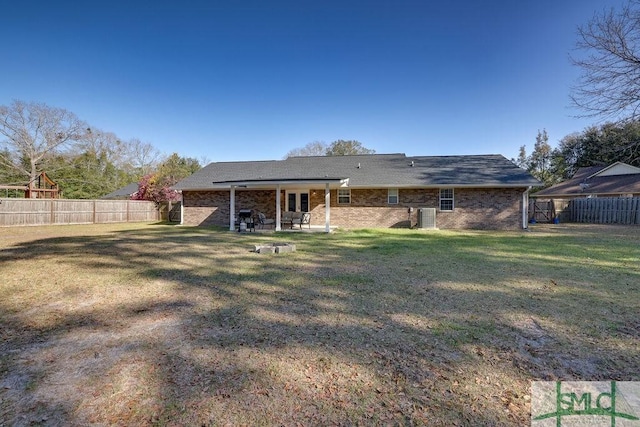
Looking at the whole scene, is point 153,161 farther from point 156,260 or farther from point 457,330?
point 457,330

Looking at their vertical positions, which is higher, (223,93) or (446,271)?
(223,93)

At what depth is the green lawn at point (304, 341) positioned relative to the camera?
7.50ft

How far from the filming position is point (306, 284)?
5.75 m

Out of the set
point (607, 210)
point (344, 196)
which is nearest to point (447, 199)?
point (344, 196)

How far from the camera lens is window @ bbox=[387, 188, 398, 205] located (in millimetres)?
17547

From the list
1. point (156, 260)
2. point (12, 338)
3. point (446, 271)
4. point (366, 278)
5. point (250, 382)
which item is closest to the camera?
point (250, 382)

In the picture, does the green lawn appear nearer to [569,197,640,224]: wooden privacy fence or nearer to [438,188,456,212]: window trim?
[438,188,456,212]: window trim

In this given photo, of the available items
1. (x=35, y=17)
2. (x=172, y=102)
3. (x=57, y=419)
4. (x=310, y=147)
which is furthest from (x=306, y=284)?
Answer: (x=310, y=147)

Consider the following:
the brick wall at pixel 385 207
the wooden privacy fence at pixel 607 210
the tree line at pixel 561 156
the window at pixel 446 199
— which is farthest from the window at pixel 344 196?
the tree line at pixel 561 156

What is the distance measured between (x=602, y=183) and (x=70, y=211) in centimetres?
4211

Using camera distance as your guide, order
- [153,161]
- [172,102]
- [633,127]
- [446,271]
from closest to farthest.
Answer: [446,271], [633,127], [172,102], [153,161]

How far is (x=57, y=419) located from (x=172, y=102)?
23236 millimetres

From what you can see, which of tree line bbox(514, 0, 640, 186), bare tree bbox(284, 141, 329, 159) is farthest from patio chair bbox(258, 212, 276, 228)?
bare tree bbox(284, 141, 329, 159)

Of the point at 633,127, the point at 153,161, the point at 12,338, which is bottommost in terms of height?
the point at 12,338
